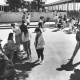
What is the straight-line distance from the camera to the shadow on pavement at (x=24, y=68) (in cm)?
715

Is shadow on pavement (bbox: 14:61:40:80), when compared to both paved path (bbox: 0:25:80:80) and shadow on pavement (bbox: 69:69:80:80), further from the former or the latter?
shadow on pavement (bbox: 69:69:80:80)

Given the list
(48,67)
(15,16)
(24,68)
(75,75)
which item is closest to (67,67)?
(48,67)

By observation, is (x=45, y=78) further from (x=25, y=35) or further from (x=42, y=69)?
(x=25, y=35)

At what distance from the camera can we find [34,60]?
9242 mm

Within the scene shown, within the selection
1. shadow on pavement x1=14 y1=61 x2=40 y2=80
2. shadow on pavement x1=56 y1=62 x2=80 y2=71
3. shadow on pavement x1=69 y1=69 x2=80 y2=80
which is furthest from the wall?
shadow on pavement x1=69 y1=69 x2=80 y2=80

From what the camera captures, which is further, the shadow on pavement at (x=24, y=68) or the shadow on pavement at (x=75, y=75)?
the shadow on pavement at (x=24, y=68)

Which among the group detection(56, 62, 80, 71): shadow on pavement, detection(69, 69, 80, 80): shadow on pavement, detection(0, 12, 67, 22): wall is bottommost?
detection(69, 69, 80, 80): shadow on pavement

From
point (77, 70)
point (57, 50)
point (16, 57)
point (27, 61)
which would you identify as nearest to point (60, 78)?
point (77, 70)

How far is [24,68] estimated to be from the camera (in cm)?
812

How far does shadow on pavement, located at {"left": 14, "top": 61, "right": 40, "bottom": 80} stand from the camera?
7.15 m

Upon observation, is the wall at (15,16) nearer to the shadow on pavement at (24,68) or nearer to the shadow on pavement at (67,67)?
the shadow on pavement at (24,68)

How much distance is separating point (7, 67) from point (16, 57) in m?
4.14

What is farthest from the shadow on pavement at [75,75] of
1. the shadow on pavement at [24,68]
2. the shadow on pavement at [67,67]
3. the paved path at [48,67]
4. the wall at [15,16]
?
the wall at [15,16]

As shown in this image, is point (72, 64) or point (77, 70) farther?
point (72, 64)
